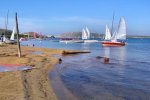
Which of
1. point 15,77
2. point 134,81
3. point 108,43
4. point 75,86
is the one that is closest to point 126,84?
point 134,81

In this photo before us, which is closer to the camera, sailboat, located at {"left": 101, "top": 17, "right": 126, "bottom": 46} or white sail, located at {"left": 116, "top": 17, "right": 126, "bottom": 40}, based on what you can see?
sailboat, located at {"left": 101, "top": 17, "right": 126, "bottom": 46}

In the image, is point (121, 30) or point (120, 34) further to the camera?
point (121, 30)

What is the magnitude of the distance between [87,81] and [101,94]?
4.46 m

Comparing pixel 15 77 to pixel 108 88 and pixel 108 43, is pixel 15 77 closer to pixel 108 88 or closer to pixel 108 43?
pixel 108 88

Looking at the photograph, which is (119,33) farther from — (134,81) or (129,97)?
(129,97)

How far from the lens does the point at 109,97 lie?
48.8ft

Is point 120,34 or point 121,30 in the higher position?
point 121,30

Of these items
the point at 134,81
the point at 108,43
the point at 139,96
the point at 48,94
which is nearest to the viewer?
the point at 48,94

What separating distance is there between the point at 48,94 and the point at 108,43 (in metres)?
71.1

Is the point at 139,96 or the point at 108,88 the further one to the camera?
the point at 108,88

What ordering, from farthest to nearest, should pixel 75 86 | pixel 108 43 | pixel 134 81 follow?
pixel 108 43 → pixel 134 81 → pixel 75 86

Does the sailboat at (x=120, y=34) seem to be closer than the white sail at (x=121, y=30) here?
Yes

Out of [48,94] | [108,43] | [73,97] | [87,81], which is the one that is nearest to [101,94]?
[73,97]

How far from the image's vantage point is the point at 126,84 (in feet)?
62.5
